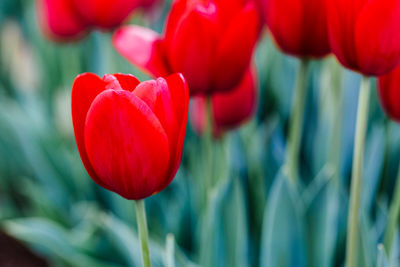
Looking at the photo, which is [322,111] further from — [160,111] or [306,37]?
[160,111]

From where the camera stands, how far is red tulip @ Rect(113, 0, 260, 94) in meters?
0.48

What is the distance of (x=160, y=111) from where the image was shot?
364 millimetres

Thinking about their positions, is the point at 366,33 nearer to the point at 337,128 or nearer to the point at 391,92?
the point at 391,92

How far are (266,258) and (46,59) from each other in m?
0.99

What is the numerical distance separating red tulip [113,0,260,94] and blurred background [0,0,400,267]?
0.49 feet

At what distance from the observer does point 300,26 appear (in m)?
0.51

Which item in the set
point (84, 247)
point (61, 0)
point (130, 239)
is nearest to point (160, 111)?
point (130, 239)

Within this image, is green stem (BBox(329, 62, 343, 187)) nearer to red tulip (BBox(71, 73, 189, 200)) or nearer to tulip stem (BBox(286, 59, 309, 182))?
tulip stem (BBox(286, 59, 309, 182))

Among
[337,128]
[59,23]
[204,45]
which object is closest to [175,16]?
[204,45]

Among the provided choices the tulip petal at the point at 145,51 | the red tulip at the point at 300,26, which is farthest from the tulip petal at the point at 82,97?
the red tulip at the point at 300,26

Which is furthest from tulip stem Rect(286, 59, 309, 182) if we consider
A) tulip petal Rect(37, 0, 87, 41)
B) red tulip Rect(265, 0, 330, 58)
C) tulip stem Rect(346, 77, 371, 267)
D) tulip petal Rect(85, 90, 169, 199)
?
tulip petal Rect(37, 0, 87, 41)

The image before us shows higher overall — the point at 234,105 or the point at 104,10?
the point at 104,10

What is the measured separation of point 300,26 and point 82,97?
0.81 ft

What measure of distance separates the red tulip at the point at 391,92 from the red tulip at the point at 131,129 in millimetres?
227
